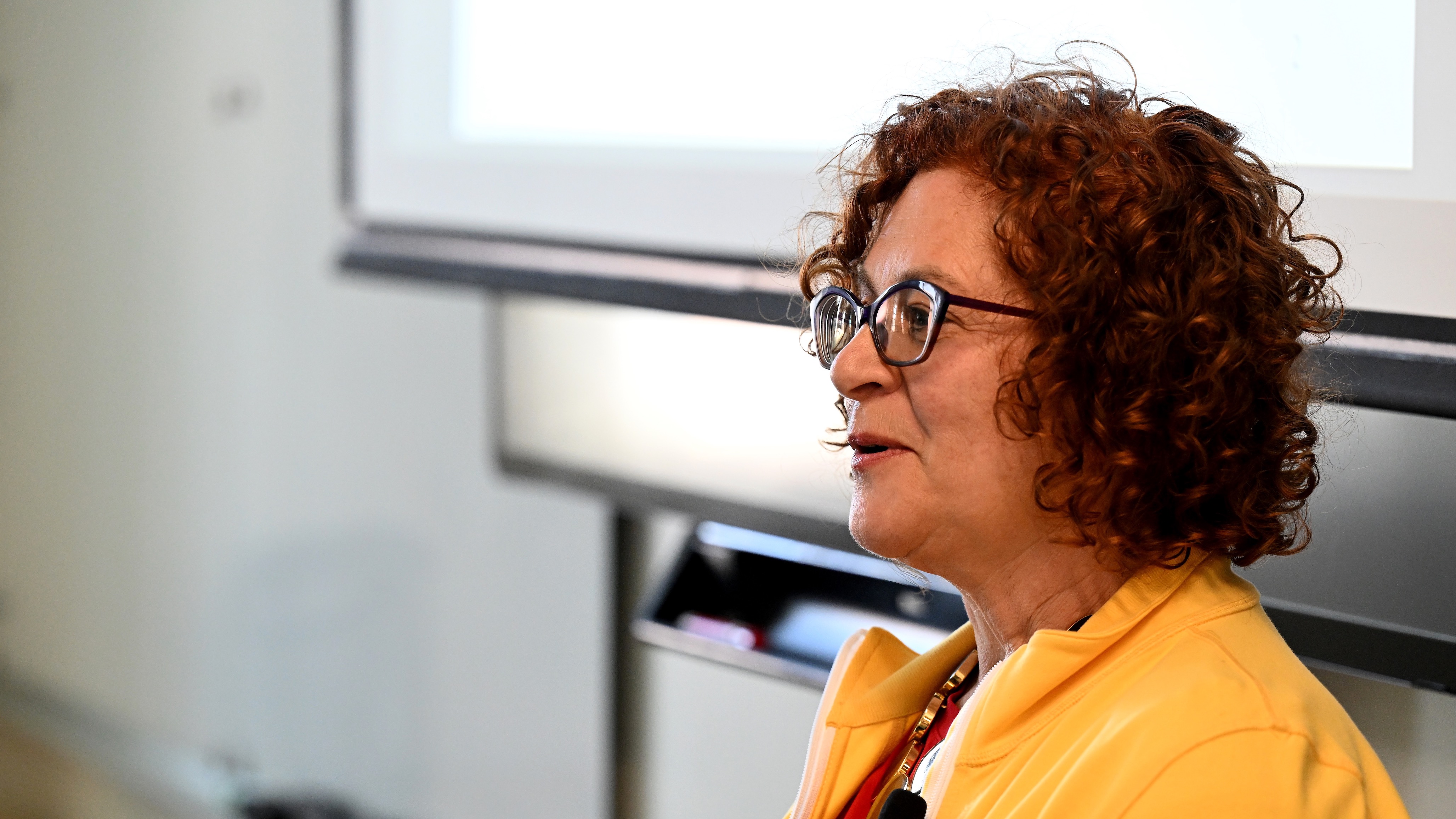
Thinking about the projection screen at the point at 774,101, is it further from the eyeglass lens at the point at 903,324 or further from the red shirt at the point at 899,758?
the red shirt at the point at 899,758

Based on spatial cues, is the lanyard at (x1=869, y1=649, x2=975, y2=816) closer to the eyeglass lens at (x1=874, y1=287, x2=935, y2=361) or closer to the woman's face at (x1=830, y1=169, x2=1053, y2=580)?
the woman's face at (x1=830, y1=169, x2=1053, y2=580)

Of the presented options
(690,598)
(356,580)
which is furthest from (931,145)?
(356,580)

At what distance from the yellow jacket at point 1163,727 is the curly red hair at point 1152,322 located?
0.04 meters

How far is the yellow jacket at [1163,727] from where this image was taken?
1.85 feet

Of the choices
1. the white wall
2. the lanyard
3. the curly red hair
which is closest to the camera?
the curly red hair

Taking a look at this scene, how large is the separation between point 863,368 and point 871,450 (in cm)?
6

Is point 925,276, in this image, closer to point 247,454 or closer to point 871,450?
point 871,450

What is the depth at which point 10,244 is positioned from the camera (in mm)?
2084

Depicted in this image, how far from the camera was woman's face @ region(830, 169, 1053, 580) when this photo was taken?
699 millimetres

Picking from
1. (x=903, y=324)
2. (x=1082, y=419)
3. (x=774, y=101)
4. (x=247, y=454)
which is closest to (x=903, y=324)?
(x=903, y=324)

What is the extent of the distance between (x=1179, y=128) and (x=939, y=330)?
17cm

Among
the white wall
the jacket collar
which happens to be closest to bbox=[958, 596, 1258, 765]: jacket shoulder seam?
the jacket collar

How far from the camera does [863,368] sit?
73 centimetres

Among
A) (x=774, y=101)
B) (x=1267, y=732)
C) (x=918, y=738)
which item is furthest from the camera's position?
(x=774, y=101)
